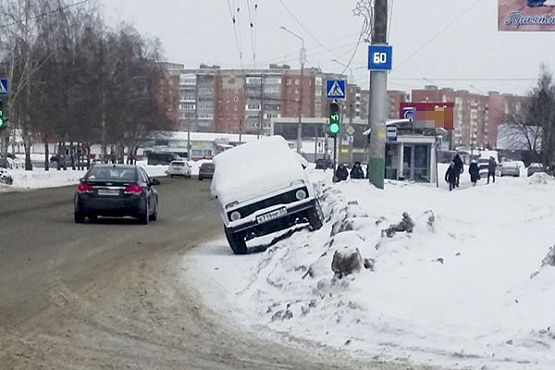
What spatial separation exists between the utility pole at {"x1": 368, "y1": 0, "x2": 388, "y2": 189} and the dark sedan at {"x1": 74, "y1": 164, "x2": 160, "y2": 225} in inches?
217

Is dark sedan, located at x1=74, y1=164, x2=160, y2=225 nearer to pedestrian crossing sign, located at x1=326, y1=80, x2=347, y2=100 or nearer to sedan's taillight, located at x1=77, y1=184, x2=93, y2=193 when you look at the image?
sedan's taillight, located at x1=77, y1=184, x2=93, y2=193

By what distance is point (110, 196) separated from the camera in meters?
24.5

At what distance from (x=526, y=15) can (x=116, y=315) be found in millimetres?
22689

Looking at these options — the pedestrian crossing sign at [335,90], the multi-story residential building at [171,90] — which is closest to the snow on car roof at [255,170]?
the pedestrian crossing sign at [335,90]

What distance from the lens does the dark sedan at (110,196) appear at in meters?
24.4

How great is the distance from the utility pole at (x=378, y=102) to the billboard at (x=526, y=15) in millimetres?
7067

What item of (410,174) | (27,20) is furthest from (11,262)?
(27,20)

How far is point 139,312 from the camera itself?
11.5 m

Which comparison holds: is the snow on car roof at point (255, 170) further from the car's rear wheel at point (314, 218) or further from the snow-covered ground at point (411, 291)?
the snow-covered ground at point (411, 291)

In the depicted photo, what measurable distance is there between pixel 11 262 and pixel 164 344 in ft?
22.9

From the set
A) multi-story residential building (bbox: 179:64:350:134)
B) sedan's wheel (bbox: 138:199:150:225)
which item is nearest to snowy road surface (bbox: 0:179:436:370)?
sedan's wheel (bbox: 138:199:150:225)

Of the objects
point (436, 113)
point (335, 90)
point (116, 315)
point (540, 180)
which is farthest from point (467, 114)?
point (116, 315)

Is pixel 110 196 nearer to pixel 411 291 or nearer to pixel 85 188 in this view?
pixel 85 188

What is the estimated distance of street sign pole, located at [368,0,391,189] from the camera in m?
25.5
